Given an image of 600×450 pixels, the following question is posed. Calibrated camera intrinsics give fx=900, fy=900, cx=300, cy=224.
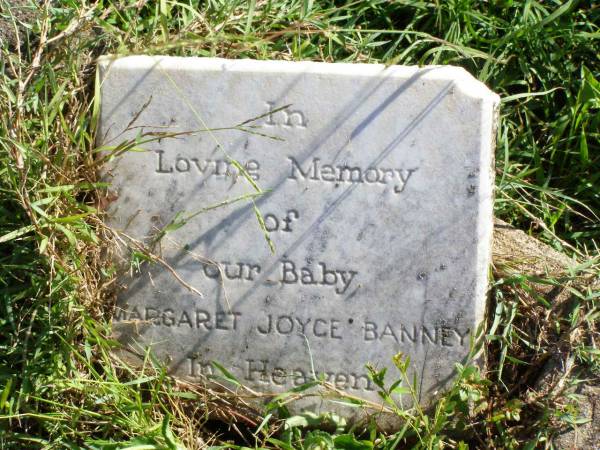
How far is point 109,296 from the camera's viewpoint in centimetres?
282

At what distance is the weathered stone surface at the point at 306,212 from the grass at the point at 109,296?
0.10 meters

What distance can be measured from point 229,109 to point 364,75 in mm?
421

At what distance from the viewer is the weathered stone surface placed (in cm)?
272

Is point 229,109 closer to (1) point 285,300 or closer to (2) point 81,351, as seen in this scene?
(1) point 285,300

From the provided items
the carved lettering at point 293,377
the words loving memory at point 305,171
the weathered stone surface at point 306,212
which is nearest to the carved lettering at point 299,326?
the weathered stone surface at point 306,212

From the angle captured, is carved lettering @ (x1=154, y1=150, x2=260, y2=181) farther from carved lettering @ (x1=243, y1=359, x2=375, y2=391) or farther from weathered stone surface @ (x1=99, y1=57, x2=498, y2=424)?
carved lettering @ (x1=243, y1=359, x2=375, y2=391)

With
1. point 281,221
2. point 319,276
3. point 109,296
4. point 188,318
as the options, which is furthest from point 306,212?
point 109,296

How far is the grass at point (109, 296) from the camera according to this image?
2.70 meters

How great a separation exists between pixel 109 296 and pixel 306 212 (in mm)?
674

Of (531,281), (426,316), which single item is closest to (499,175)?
(531,281)

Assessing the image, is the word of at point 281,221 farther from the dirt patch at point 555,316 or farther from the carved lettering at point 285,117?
the dirt patch at point 555,316

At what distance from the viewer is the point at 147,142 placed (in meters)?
2.75

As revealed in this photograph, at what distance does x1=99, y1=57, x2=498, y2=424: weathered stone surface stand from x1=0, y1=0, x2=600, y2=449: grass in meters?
0.10

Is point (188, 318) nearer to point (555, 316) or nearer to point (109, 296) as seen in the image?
point (109, 296)
